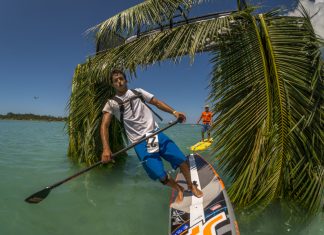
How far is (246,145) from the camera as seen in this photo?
14.7ft

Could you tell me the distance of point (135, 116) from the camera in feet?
14.2

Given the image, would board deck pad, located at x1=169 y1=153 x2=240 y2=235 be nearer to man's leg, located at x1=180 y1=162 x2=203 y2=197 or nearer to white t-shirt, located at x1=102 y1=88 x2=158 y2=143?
man's leg, located at x1=180 y1=162 x2=203 y2=197

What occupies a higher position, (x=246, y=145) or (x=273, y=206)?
(x=246, y=145)

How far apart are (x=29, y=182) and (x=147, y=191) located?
3.01 m

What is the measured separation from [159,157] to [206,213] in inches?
44.6

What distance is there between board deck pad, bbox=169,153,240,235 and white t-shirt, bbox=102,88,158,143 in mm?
1246

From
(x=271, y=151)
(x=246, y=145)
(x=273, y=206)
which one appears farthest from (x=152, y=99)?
(x=273, y=206)

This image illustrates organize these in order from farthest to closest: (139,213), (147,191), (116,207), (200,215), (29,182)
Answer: (29,182) → (147,191) → (116,207) → (139,213) → (200,215)

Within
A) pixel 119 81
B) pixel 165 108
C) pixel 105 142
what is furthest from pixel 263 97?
pixel 105 142

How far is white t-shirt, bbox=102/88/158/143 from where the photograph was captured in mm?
4324

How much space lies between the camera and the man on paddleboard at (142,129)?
4188 millimetres

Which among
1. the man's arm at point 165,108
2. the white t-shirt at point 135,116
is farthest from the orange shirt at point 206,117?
the white t-shirt at point 135,116

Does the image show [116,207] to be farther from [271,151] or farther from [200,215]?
[271,151]

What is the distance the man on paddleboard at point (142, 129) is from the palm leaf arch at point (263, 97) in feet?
2.73
